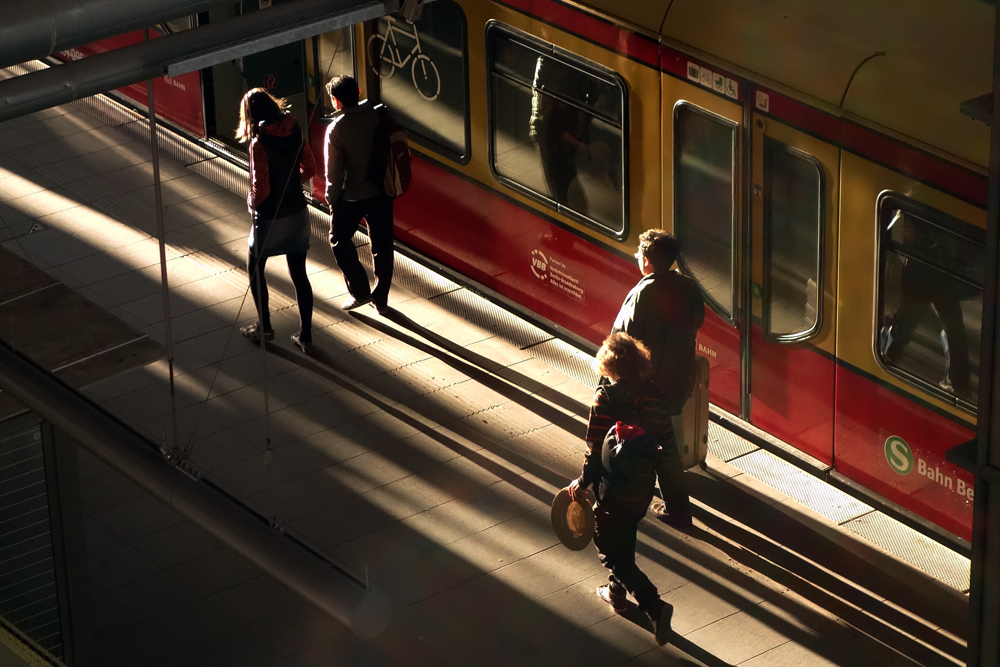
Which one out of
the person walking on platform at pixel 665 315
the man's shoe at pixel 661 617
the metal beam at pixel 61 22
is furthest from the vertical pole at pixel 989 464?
the metal beam at pixel 61 22

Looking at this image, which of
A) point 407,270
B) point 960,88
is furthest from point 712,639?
point 407,270

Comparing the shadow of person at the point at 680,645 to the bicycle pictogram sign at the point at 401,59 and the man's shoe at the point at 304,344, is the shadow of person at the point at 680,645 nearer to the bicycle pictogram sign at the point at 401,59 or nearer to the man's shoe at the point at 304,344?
the man's shoe at the point at 304,344

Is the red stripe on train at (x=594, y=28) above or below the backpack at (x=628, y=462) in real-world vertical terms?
above

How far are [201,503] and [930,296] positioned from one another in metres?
5.64

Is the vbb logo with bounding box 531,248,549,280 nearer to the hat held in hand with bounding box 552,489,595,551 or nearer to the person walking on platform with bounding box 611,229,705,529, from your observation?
the person walking on platform with bounding box 611,229,705,529

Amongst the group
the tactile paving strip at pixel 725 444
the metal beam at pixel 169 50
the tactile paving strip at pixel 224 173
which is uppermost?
the metal beam at pixel 169 50

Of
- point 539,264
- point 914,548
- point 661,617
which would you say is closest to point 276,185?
point 539,264

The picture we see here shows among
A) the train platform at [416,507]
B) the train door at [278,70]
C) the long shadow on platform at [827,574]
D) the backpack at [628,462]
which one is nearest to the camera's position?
the backpack at [628,462]

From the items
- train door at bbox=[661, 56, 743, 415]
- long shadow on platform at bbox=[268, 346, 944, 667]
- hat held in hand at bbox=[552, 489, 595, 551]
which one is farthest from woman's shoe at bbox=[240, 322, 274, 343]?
hat held in hand at bbox=[552, 489, 595, 551]

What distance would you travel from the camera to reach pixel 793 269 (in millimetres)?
8727

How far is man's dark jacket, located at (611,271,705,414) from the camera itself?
7.98 m

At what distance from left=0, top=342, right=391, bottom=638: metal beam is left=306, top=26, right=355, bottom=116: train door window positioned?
8.24 meters

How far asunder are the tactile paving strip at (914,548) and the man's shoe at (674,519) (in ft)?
3.01

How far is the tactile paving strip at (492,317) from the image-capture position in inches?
423
